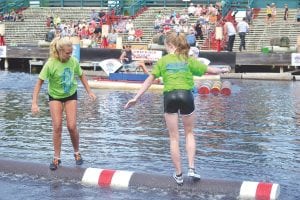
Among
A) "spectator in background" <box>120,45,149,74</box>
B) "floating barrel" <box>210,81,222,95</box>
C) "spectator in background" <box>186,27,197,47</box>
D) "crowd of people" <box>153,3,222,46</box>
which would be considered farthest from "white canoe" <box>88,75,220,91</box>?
"crowd of people" <box>153,3,222,46</box>

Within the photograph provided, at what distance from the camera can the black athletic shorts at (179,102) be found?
9.38 meters

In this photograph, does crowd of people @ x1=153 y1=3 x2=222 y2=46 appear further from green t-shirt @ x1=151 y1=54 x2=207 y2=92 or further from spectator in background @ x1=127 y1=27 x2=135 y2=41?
green t-shirt @ x1=151 y1=54 x2=207 y2=92

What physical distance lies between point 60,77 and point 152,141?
157 inches

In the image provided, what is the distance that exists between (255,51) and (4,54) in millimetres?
13686

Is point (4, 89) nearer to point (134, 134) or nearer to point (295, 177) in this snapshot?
point (134, 134)

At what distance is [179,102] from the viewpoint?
9.38 meters

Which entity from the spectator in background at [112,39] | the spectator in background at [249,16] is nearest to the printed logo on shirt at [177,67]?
the spectator in background at [112,39]

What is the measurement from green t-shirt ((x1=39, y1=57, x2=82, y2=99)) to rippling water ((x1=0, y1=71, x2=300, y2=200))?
4.08 feet

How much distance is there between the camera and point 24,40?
46531 millimetres

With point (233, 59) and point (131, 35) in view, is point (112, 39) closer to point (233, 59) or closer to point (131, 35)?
point (131, 35)

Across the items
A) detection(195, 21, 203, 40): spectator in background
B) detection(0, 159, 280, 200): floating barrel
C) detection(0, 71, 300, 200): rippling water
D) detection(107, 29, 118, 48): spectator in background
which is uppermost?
detection(195, 21, 203, 40): spectator in background

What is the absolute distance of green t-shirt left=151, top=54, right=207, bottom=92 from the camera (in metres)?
9.40

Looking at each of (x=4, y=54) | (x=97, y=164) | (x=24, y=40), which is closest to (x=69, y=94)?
(x=97, y=164)

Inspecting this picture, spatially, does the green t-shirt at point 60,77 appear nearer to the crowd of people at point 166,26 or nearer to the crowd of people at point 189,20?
the crowd of people at point 166,26
